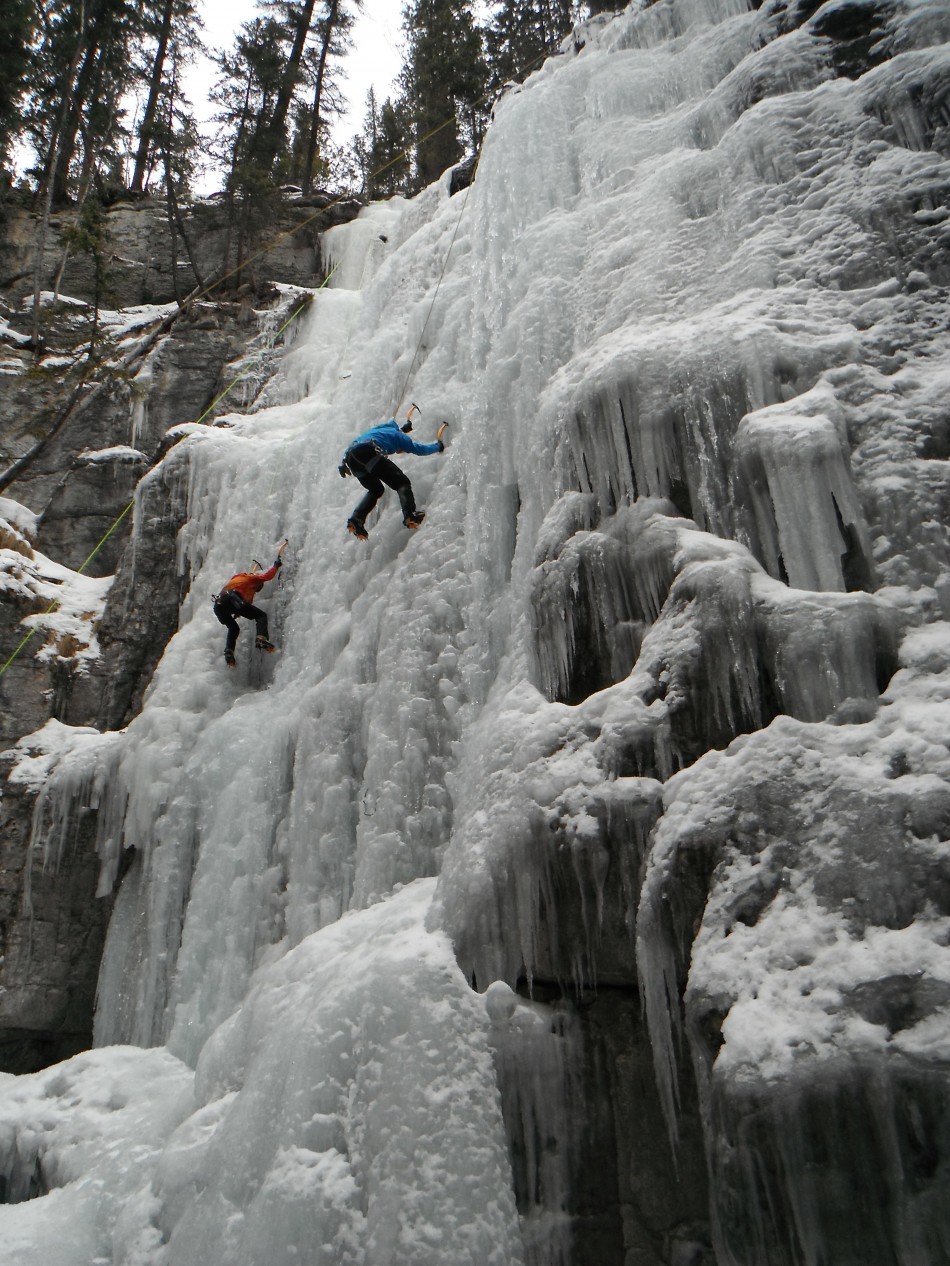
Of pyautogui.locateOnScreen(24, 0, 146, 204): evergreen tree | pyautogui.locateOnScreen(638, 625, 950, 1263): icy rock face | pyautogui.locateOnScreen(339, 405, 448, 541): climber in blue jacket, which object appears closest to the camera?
pyautogui.locateOnScreen(638, 625, 950, 1263): icy rock face

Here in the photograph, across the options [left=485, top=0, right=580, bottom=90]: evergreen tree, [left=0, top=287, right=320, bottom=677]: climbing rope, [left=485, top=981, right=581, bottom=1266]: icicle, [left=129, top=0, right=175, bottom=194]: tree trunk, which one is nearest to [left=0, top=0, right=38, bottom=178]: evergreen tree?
[left=129, top=0, right=175, bottom=194]: tree trunk

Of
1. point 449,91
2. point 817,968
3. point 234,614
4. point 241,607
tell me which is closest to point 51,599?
point 234,614

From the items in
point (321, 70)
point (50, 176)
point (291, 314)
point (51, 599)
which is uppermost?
Answer: point (321, 70)

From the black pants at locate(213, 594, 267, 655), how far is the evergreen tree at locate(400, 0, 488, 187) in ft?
41.8

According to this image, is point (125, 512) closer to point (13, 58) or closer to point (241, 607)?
point (241, 607)

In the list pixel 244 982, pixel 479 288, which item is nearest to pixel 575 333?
pixel 479 288

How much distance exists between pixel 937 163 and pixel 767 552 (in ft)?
8.80

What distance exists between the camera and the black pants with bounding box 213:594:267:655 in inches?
319

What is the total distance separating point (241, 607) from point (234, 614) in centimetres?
14

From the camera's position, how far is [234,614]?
8.21m

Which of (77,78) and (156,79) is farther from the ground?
(156,79)

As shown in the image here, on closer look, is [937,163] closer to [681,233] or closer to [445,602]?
[681,233]

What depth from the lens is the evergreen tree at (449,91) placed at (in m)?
17.6

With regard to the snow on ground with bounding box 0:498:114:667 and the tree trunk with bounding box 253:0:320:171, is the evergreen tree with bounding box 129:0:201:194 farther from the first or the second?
the snow on ground with bounding box 0:498:114:667
